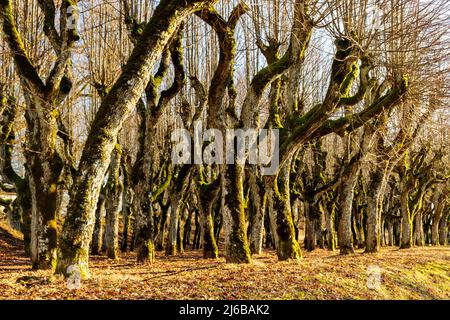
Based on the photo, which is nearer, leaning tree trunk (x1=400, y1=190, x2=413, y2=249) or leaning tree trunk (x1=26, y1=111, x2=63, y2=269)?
leaning tree trunk (x1=26, y1=111, x2=63, y2=269)

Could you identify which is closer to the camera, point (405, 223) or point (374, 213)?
point (374, 213)

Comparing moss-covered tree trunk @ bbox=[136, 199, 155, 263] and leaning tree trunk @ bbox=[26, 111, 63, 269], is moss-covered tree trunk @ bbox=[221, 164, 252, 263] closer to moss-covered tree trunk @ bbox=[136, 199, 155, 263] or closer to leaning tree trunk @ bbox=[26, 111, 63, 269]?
moss-covered tree trunk @ bbox=[136, 199, 155, 263]

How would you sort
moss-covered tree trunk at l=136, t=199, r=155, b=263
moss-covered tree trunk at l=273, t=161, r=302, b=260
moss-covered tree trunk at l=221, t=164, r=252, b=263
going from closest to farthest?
moss-covered tree trunk at l=221, t=164, r=252, b=263 → moss-covered tree trunk at l=273, t=161, r=302, b=260 → moss-covered tree trunk at l=136, t=199, r=155, b=263

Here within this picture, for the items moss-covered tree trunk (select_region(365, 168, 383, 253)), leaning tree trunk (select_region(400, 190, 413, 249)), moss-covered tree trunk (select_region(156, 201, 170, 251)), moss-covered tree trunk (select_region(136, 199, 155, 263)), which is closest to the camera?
moss-covered tree trunk (select_region(136, 199, 155, 263))

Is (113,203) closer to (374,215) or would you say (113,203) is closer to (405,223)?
(374,215)

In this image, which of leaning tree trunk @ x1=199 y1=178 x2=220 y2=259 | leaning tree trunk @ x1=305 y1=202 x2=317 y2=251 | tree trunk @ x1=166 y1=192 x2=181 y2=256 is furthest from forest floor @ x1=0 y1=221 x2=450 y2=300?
leaning tree trunk @ x1=305 y1=202 x2=317 y2=251

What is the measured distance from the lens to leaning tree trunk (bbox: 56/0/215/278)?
7.47m

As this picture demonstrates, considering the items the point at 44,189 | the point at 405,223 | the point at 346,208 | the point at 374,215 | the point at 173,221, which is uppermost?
the point at 44,189

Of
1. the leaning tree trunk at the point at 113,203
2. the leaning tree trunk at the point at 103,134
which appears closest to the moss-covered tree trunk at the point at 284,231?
the leaning tree trunk at the point at 103,134

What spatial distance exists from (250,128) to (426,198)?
28.2m

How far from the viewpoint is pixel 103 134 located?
7734 mm

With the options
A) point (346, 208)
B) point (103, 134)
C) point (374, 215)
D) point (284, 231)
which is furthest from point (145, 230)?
point (374, 215)

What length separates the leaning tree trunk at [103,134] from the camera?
7.47 meters

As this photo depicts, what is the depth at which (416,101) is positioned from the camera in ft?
46.1
